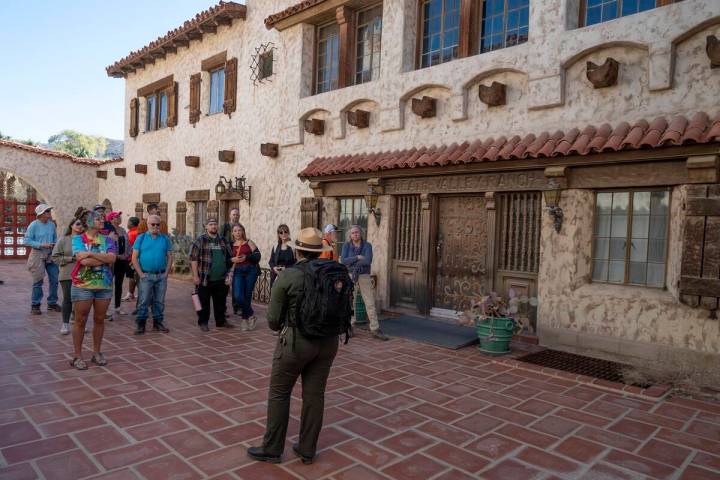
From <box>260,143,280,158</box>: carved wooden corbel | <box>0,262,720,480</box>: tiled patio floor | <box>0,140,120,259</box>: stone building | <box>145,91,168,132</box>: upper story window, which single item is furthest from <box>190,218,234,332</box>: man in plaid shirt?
<box>0,140,120,259</box>: stone building

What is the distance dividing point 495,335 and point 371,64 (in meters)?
6.08

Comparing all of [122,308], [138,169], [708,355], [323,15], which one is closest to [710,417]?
[708,355]

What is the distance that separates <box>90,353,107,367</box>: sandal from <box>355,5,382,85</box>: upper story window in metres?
7.03

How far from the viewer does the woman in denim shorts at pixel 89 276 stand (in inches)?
221

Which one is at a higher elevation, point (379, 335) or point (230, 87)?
point (230, 87)

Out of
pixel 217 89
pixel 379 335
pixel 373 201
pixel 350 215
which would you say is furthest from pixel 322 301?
pixel 217 89

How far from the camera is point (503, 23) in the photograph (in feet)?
27.1

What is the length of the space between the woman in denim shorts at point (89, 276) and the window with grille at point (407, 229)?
16.6ft

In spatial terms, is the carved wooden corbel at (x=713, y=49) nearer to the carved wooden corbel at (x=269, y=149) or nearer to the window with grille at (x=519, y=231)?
the window with grille at (x=519, y=231)

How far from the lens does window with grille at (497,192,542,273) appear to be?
773cm

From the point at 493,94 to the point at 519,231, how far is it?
208cm

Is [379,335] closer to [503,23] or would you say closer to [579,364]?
[579,364]

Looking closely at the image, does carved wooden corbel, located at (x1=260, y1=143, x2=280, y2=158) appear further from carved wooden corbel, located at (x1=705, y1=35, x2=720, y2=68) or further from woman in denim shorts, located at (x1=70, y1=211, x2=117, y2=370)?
carved wooden corbel, located at (x1=705, y1=35, x2=720, y2=68)

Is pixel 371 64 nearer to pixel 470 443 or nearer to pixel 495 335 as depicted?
pixel 495 335
